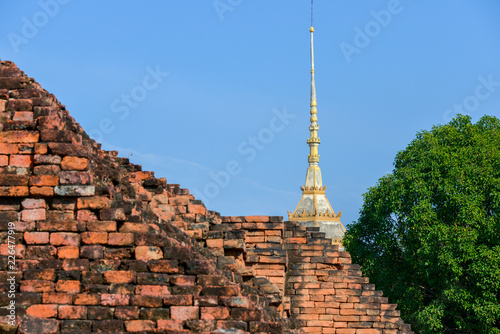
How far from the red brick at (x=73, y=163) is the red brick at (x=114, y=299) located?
1.91m

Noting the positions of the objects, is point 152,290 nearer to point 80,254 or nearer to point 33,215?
point 80,254

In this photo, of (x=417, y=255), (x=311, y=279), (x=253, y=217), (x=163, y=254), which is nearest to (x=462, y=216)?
(x=417, y=255)

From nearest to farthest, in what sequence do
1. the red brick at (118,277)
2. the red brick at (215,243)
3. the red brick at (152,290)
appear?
the red brick at (152,290)
the red brick at (118,277)
the red brick at (215,243)

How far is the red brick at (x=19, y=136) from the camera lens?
1310 centimetres

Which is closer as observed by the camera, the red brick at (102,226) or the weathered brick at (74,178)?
the red brick at (102,226)

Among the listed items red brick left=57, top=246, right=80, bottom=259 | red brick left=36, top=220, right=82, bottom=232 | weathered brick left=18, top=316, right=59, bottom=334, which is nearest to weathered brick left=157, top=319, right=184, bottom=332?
weathered brick left=18, top=316, right=59, bottom=334

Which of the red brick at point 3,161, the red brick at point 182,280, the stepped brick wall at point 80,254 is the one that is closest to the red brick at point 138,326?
the stepped brick wall at point 80,254

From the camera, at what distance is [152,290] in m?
12.1

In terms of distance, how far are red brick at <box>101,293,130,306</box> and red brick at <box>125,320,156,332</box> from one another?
0.28 metres

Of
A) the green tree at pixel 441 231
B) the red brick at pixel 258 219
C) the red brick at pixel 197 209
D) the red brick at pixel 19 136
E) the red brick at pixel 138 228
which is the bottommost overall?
the red brick at pixel 138 228

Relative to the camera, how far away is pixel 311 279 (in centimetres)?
2394

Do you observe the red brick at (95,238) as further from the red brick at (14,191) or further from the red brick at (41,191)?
the red brick at (14,191)

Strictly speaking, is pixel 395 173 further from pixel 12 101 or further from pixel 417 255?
pixel 12 101

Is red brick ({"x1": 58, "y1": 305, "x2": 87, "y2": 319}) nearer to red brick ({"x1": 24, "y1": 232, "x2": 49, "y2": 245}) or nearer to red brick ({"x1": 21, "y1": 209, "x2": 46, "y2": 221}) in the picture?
red brick ({"x1": 24, "y1": 232, "x2": 49, "y2": 245})
